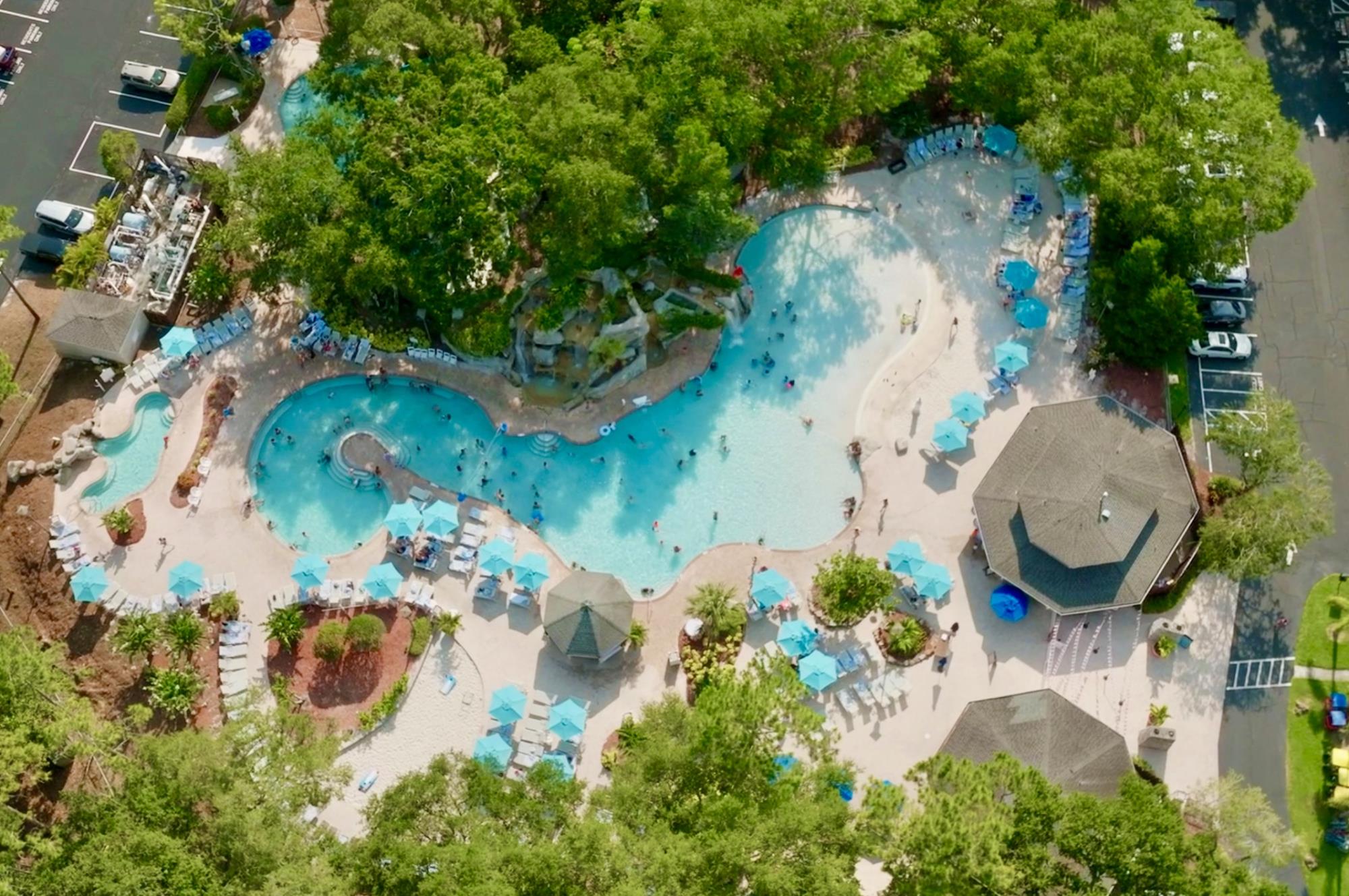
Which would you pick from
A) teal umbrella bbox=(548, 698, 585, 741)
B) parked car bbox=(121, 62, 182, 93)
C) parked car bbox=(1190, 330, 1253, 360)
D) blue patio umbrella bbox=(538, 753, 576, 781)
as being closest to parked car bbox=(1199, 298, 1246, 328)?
parked car bbox=(1190, 330, 1253, 360)

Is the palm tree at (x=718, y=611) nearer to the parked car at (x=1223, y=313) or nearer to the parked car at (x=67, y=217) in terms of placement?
the parked car at (x=1223, y=313)

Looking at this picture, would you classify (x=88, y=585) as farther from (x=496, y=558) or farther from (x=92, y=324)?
(x=496, y=558)

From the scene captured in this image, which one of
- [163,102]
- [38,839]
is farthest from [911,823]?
[163,102]

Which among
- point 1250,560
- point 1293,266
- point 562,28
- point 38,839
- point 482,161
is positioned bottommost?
point 38,839

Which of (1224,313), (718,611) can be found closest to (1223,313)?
(1224,313)

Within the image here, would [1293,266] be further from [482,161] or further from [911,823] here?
[482,161]

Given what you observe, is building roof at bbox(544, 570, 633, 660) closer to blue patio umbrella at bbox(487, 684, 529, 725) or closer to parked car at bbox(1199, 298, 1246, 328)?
blue patio umbrella at bbox(487, 684, 529, 725)
